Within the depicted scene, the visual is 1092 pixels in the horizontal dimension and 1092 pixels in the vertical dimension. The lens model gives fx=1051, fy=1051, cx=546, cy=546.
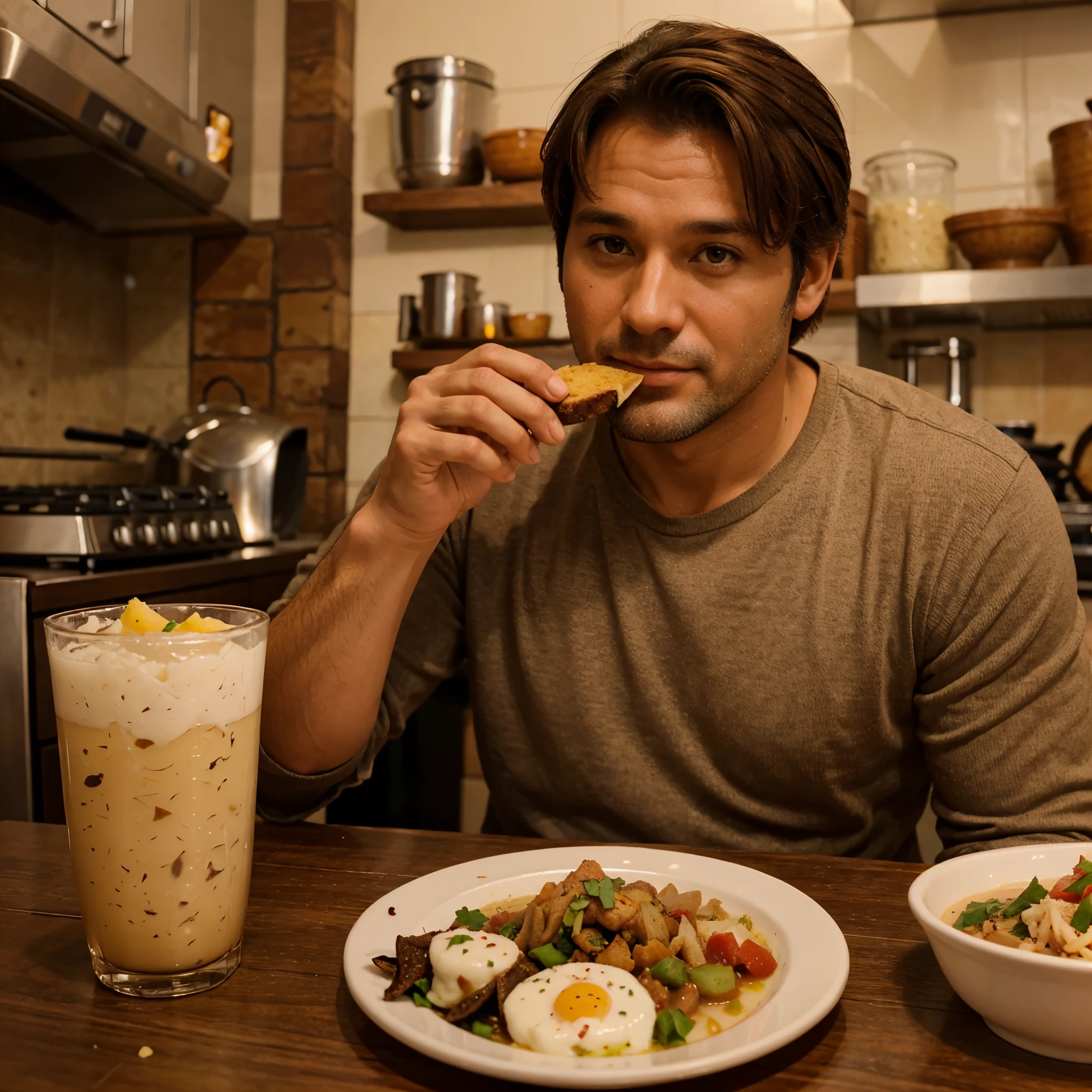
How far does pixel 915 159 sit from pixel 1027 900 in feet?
7.93

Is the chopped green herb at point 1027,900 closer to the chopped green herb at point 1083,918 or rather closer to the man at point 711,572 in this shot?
the chopped green herb at point 1083,918

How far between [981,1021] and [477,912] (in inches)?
14.2

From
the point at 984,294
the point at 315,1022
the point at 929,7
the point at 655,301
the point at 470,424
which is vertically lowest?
the point at 315,1022

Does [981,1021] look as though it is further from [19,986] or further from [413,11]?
[413,11]

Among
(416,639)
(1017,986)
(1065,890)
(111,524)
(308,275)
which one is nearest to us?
(1017,986)

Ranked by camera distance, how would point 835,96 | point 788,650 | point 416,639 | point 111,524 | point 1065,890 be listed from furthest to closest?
point 835,96 → point 111,524 → point 416,639 → point 788,650 → point 1065,890

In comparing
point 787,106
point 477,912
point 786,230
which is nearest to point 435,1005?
point 477,912

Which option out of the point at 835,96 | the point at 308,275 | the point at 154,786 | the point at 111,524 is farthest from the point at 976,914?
the point at 308,275

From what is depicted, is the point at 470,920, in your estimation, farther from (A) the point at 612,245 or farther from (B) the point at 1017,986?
(A) the point at 612,245

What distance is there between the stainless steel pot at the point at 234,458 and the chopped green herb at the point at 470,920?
194 cm

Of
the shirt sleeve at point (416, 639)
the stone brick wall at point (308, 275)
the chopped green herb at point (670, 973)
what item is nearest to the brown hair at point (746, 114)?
the shirt sleeve at point (416, 639)

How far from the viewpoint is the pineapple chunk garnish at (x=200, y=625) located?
2.50 feet

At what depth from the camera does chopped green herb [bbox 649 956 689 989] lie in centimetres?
71

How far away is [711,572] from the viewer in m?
1.37
